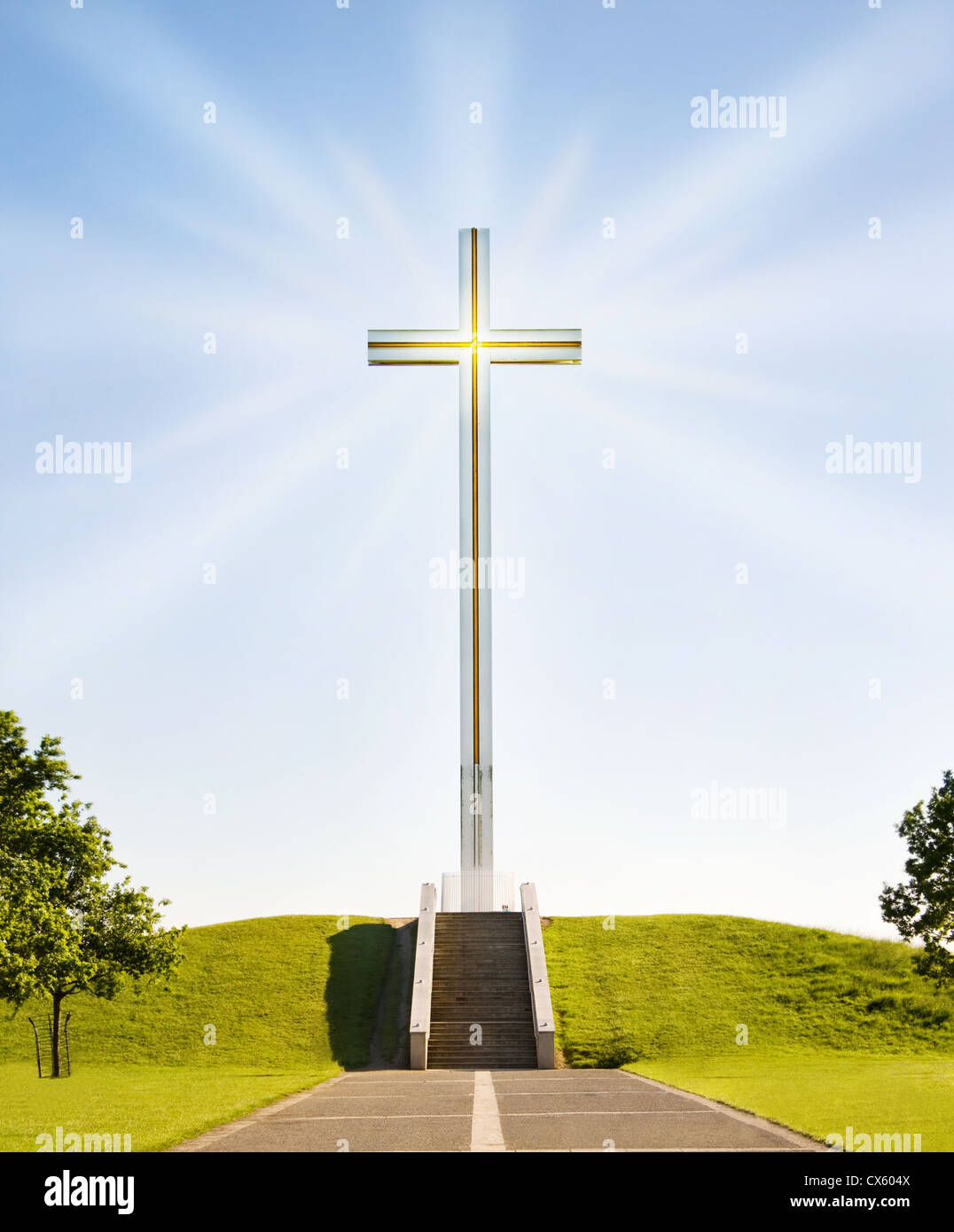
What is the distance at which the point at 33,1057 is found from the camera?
29016 millimetres

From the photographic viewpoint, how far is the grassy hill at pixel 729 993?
89.8 feet

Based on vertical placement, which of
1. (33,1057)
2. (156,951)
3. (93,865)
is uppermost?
(93,865)

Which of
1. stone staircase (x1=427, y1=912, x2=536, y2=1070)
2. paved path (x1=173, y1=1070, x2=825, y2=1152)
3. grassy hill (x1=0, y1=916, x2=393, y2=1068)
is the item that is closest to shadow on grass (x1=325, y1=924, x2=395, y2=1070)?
grassy hill (x1=0, y1=916, x2=393, y2=1068)

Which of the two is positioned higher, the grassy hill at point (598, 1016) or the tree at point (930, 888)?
the tree at point (930, 888)

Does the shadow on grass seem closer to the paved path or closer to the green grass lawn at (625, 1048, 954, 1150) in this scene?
the green grass lawn at (625, 1048, 954, 1150)

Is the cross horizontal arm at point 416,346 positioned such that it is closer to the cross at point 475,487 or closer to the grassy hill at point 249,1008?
the cross at point 475,487

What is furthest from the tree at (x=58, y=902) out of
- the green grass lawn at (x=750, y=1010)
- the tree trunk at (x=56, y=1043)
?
the green grass lawn at (x=750, y=1010)

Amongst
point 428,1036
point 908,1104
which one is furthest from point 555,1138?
point 428,1036

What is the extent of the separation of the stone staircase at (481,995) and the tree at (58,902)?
7.12 metres

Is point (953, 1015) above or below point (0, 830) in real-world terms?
below

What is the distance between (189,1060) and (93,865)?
6301 millimetres

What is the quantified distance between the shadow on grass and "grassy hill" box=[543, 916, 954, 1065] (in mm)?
5179

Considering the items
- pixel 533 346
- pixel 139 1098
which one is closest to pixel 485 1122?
pixel 139 1098
